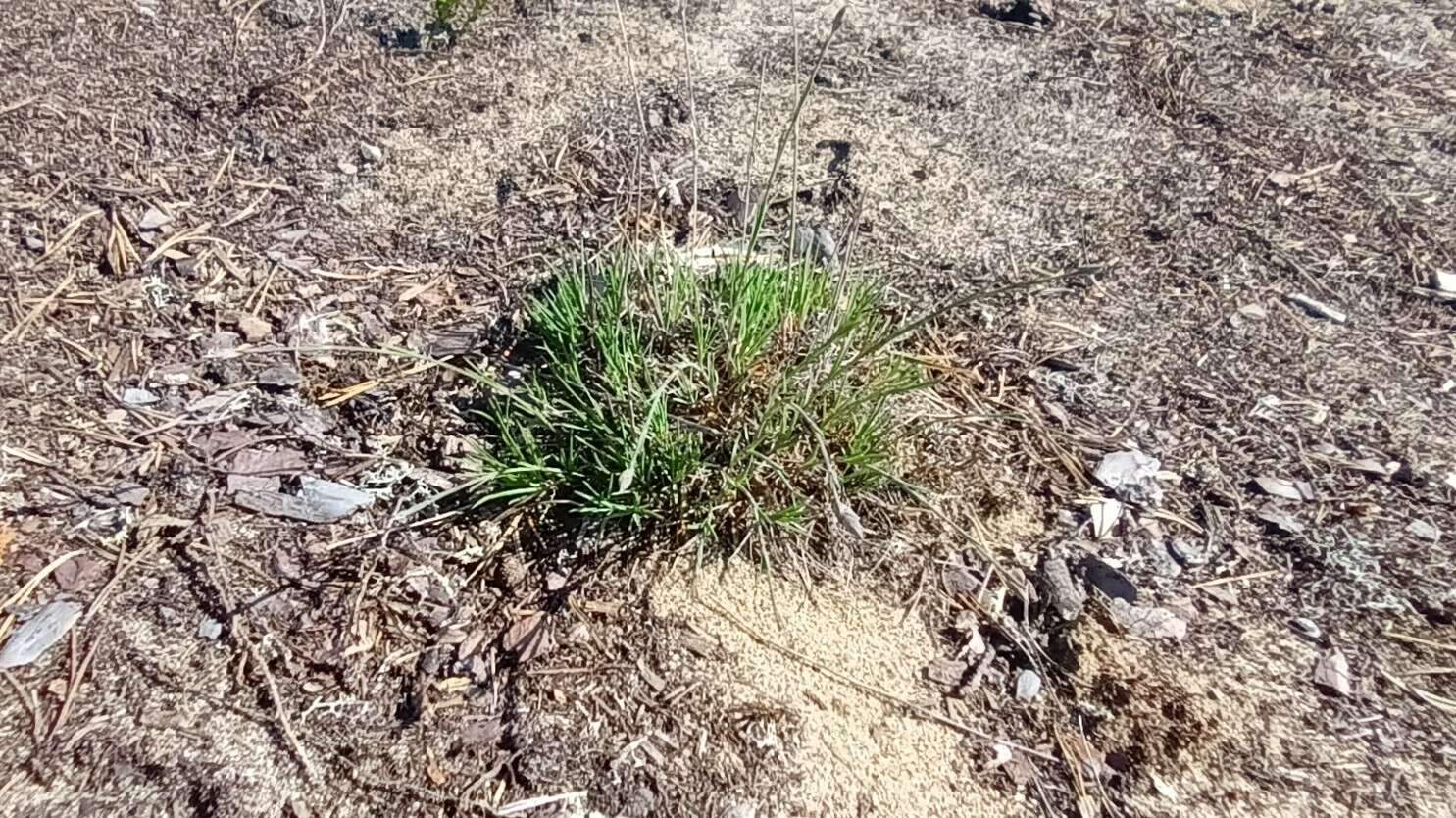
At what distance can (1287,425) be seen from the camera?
7.45ft

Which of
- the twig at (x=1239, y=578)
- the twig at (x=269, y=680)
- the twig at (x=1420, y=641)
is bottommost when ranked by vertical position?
the twig at (x=269, y=680)

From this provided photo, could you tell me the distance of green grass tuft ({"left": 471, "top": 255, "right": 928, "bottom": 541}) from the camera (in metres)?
1.90

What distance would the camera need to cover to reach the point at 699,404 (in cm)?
203

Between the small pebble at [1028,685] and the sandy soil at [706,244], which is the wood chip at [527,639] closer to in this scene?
the sandy soil at [706,244]

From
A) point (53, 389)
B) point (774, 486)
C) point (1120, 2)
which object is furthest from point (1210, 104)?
point (53, 389)

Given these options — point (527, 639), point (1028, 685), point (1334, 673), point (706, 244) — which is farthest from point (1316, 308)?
point (527, 639)

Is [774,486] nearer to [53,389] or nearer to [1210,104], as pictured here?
[53,389]

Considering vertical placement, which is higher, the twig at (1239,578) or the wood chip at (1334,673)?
the twig at (1239,578)

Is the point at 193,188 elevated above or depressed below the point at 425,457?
above

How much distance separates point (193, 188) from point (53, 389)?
0.73 metres

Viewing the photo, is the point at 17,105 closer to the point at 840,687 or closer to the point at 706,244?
the point at 706,244

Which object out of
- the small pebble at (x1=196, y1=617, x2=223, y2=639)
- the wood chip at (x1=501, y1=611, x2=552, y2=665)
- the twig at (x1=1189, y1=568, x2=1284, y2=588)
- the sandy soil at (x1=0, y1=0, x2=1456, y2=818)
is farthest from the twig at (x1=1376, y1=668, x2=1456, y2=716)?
the small pebble at (x1=196, y1=617, x2=223, y2=639)

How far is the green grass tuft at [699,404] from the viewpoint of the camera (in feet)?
6.24

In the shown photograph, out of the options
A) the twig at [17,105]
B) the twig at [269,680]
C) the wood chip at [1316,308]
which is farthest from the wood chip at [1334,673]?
the twig at [17,105]
